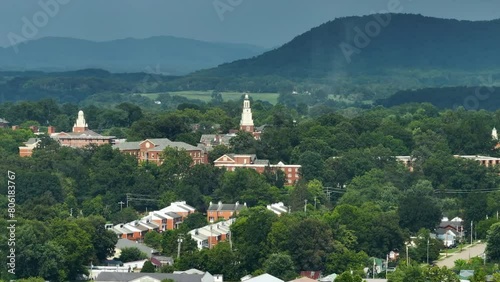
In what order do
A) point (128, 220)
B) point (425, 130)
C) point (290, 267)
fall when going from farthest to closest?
point (425, 130) < point (128, 220) < point (290, 267)

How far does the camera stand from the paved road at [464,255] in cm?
4312

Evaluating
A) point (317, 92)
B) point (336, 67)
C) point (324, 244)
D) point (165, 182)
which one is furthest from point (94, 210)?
point (336, 67)

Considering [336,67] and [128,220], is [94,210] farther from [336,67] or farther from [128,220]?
[336,67]

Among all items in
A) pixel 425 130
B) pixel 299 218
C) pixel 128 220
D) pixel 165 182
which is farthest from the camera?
pixel 425 130

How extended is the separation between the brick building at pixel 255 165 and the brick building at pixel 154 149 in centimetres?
98

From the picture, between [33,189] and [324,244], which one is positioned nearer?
[324,244]

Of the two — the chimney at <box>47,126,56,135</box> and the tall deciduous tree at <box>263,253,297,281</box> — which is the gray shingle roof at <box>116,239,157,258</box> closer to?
the tall deciduous tree at <box>263,253,297,281</box>

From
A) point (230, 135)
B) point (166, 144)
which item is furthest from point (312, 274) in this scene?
point (230, 135)

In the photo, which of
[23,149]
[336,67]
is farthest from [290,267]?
[336,67]

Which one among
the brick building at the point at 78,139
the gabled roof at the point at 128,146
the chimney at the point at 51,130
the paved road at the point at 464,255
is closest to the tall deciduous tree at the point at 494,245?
the paved road at the point at 464,255

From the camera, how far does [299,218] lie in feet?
147

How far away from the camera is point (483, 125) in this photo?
6906 centimetres

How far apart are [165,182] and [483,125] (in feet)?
56.5

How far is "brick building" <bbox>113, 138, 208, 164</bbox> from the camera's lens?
62344mm
